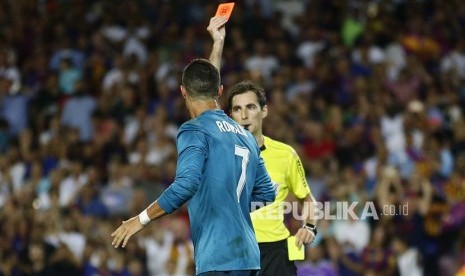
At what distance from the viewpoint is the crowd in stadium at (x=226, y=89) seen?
47.9 ft

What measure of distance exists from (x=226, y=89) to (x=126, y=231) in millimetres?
10920

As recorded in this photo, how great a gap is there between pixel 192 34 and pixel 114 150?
124 inches

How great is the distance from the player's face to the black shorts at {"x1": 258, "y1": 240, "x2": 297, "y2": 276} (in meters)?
1.00

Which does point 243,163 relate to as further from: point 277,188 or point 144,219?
point 277,188

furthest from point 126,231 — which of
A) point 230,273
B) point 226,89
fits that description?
point 226,89

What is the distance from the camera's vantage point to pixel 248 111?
8664mm

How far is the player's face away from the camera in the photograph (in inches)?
340

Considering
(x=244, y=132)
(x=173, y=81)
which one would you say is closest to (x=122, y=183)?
(x=173, y=81)

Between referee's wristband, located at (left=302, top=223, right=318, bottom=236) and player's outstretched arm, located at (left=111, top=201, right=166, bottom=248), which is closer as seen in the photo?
player's outstretched arm, located at (left=111, top=201, right=166, bottom=248)

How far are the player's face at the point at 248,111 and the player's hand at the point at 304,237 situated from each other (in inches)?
37.6

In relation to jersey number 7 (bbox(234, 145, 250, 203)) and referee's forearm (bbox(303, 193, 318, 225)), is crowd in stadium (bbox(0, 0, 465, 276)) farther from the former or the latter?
jersey number 7 (bbox(234, 145, 250, 203))

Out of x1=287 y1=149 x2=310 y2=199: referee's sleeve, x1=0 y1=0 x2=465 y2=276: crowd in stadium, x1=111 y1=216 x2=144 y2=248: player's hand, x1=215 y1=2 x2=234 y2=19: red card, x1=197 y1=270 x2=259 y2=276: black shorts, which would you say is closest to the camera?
x1=111 y1=216 x2=144 y2=248: player's hand

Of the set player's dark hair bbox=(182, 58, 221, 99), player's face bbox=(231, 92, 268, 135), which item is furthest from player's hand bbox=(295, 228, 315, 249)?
player's dark hair bbox=(182, 58, 221, 99)

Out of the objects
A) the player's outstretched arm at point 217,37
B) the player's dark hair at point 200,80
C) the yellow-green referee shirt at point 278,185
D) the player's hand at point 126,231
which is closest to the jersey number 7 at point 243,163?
the player's dark hair at point 200,80
